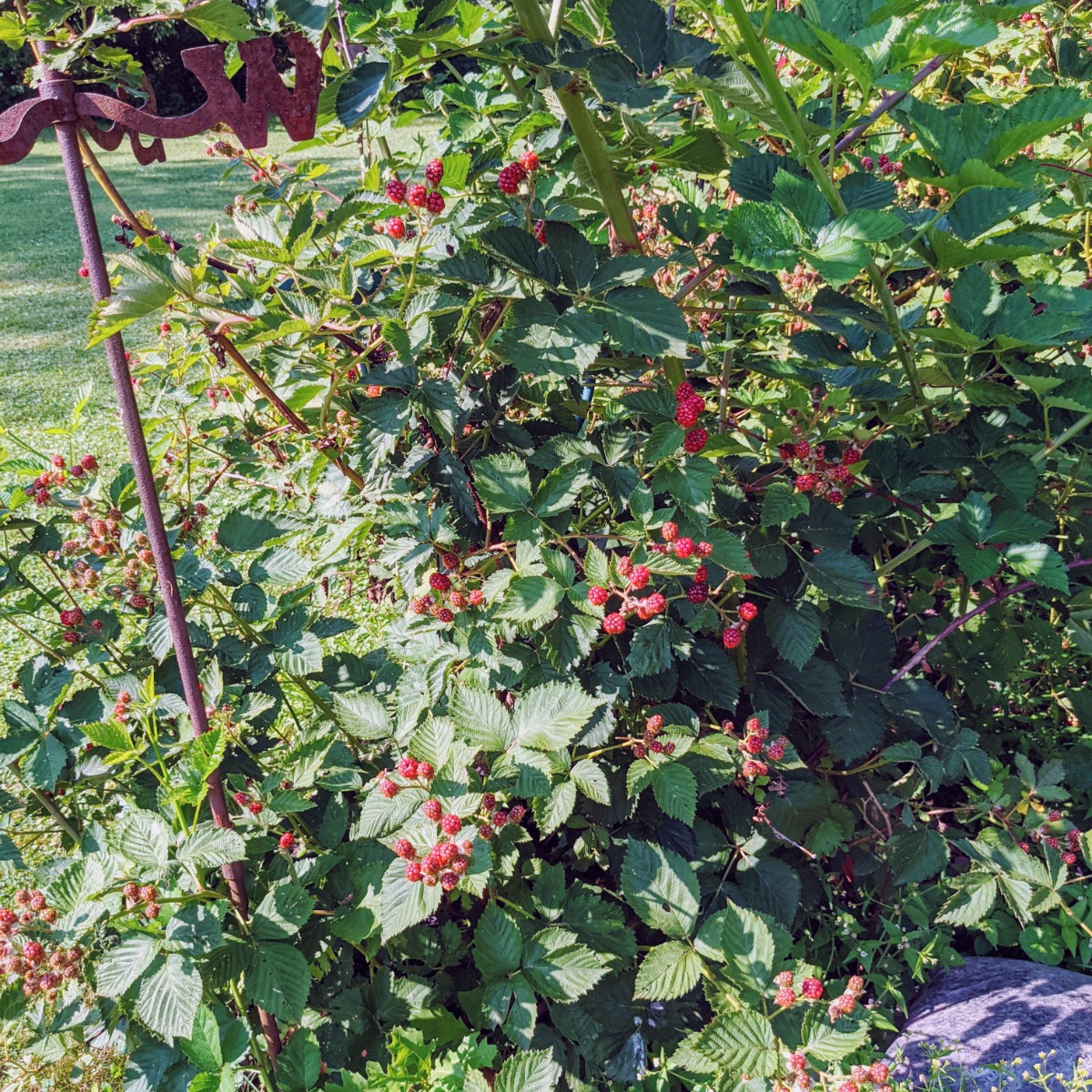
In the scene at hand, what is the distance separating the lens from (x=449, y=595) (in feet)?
4.01

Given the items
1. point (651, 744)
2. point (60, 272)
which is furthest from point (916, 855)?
point (60, 272)

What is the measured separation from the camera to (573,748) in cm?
128

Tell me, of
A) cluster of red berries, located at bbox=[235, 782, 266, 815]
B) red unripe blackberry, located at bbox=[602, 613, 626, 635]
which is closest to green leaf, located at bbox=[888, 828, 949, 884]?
red unripe blackberry, located at bbox=[602, 613, 626, 635]

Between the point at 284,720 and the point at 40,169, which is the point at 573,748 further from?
the point at 40,169

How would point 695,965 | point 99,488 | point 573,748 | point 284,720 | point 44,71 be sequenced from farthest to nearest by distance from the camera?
point 284,720, point 99,488, point 573,748, point 695,965, point 44,71

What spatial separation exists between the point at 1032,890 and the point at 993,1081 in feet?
1.02

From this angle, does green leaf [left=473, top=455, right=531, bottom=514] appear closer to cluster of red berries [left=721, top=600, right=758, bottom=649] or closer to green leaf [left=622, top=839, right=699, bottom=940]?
cluster of red berries [left=721, top=600, right=758, bottom=649]

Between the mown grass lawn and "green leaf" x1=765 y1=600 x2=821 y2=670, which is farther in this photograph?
the mown grass lawn

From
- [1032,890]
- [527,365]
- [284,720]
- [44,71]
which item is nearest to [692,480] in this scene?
[527,365]

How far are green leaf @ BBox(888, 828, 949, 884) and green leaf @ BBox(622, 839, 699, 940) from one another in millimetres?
437

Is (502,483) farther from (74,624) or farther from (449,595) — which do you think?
(74,624)

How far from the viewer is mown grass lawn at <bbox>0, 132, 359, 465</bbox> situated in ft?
15.3

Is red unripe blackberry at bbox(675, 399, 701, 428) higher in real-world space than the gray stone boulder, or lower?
higher

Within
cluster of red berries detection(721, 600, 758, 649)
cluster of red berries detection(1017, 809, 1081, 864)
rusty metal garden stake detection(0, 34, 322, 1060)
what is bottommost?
cluster of red berries detection(1017, 809, 1081, 864)
